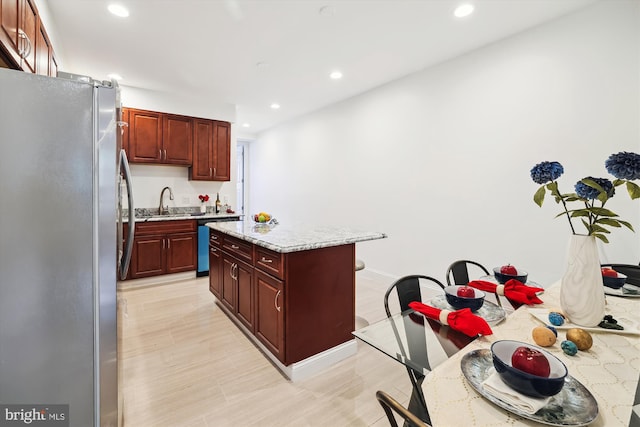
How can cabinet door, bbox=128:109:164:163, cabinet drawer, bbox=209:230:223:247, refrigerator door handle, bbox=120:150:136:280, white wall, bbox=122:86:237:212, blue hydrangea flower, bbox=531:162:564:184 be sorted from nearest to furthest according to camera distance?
1. blue hydrangea flower, bbox=531:162:564:184
2. refrigerator door handle, bbox=120:150:136:280
3. cabinet drawer, bbox=209:230:223:247
4. cabinet door, bbox=128:109:164:163
5. white wall, bbox=122:86:237:212

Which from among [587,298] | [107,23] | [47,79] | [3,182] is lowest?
[587,298]

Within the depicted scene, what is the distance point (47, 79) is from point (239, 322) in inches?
92.5

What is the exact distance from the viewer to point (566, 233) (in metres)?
2.59

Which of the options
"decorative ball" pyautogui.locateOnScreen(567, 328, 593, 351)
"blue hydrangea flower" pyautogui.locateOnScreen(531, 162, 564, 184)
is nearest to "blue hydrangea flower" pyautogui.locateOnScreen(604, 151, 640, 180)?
"blue hydrangea flower" pyautogui.locateOnScreen(531, 162, 564, 184)

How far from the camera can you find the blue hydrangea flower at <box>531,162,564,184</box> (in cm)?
119

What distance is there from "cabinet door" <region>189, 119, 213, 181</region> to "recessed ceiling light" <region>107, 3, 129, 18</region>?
2094 mm

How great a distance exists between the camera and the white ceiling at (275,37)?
8.02 feet

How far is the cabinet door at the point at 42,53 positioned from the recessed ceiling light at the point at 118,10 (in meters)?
0.58

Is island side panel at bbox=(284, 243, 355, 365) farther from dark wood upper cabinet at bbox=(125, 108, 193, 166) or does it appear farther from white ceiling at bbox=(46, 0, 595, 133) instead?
dark wood upper cabinet at bbox=(125, 108, 193, 166)

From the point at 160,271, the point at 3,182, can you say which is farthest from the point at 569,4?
the point at 160,271

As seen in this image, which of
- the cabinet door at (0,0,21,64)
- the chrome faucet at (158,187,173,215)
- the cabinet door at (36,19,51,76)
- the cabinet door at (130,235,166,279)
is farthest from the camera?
the chrome faucet at (158,187,173,215)

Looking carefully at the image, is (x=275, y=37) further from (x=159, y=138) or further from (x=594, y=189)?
(x=594, y=189)

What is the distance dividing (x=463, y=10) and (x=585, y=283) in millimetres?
2473

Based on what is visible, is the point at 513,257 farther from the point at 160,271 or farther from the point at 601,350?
the point at 160,271
